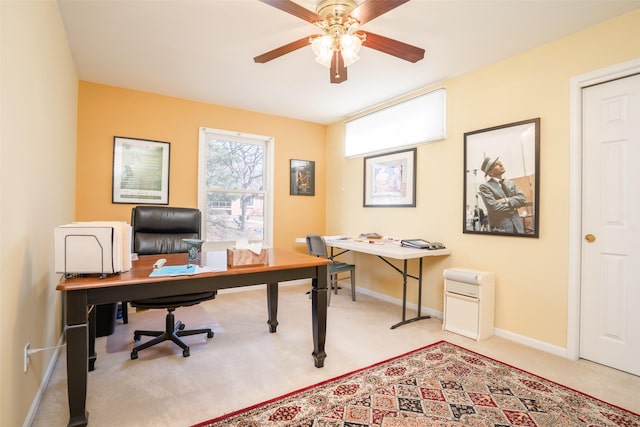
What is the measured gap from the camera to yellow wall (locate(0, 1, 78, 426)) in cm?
130

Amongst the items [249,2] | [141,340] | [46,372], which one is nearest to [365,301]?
[141,340]

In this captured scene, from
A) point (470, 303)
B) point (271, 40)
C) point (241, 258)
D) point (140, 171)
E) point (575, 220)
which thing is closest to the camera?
point (241, 258)

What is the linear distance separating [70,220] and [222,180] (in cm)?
172

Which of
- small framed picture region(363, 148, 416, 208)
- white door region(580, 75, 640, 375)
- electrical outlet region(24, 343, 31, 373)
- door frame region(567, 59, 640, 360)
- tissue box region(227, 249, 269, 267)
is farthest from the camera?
small framed picture region(363, 148, 416, 208)

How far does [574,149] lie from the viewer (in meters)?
2.40

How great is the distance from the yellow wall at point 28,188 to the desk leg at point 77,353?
0.65 feet

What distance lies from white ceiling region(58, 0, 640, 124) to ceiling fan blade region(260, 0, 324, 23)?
253mm

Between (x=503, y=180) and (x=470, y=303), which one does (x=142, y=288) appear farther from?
(x=503, y=180)

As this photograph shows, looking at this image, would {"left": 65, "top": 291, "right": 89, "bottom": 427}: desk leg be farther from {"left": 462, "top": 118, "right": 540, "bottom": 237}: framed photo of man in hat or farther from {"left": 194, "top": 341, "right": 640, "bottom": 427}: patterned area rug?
{"left": 462, "top": 118, "right": 540, "bottom": 237}: framed photo of man in hat

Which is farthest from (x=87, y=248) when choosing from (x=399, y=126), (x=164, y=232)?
(x=399, y=126)

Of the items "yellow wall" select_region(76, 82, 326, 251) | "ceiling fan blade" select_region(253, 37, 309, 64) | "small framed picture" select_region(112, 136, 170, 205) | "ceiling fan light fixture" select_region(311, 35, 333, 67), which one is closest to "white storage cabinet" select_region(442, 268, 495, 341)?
"ceiling fan light fixture" select_region(311, 35, 333, 67)

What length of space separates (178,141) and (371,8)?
3026mm

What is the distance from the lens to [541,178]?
8.50ft

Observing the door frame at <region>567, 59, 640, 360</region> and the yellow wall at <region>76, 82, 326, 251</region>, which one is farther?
the yellow wall at <region>76, 82, 326, 251</region>
